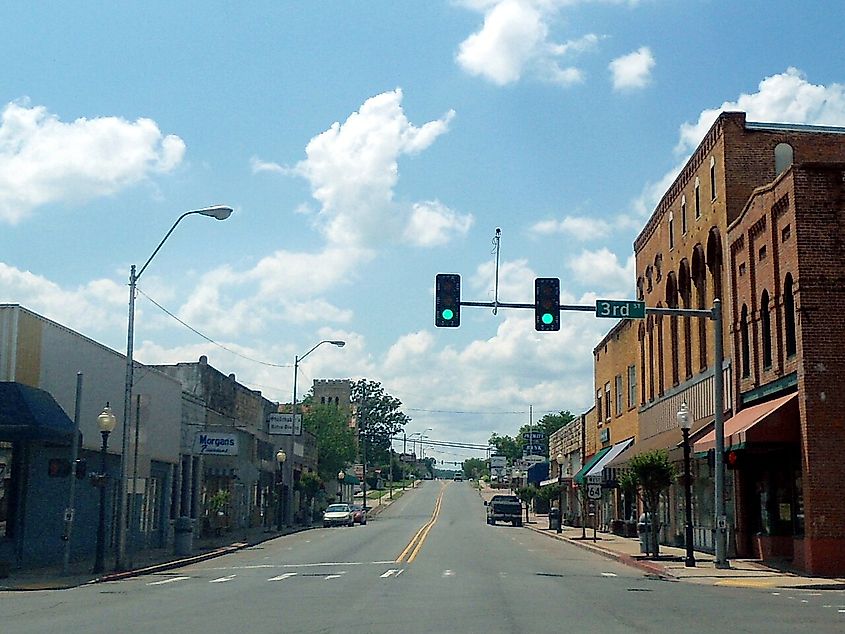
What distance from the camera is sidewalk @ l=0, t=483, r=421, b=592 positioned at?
24.9 m

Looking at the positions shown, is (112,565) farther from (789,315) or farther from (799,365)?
(789,315)

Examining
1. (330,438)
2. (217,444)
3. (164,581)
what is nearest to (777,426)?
(164,581)

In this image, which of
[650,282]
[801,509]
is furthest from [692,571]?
[650,282]

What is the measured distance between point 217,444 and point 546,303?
23.4 metres

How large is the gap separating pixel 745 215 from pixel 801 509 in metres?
8.66

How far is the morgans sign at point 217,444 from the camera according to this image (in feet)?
142

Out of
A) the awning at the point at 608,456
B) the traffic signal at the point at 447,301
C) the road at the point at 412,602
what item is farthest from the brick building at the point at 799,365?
the awning at the point at 608,456

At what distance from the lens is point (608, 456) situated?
52.9 meters

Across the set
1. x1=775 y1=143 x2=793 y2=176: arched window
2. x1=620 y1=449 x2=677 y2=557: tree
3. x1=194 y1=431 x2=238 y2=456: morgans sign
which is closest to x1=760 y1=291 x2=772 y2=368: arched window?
x1=620 y1=449 x2=677 y2=557: tree

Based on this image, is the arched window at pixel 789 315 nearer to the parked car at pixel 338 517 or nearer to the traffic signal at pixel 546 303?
the traffic signal at pixel 546 303

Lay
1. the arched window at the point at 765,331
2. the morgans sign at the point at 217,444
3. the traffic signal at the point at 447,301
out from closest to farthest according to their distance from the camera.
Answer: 1. the traffic signal at the point at 447,301
2. the arched window at the point at 765,331
3. the morgans sign at the point at 217,444

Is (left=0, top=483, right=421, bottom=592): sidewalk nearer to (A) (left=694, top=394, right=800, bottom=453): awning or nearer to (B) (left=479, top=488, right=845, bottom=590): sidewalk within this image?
(B) (left=479, top=488, right=845, bottom=590): sidewalk

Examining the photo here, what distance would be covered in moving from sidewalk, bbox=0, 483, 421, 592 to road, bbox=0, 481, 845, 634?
79 centimetres

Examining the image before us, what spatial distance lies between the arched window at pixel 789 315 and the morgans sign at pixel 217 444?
24.0 metres
